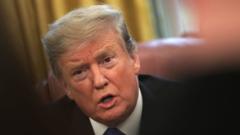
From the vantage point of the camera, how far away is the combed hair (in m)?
1.25

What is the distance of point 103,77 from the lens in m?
1.27

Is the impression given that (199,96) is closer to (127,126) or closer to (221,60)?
(221,60)

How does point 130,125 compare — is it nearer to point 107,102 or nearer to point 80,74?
point 107,102

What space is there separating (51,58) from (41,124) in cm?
112

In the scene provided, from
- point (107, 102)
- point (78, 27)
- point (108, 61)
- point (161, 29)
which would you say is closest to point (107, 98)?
point (107, 102)

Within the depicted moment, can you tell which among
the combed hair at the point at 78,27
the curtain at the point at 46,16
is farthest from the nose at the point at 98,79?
the curtain at the point at 46,16

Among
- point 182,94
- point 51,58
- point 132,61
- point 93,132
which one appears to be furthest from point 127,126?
point 182,94

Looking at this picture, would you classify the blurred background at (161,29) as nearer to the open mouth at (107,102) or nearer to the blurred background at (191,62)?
the blurred background at (191,62)

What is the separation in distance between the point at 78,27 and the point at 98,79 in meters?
0.17

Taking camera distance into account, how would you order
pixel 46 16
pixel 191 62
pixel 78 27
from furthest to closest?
pixel 46 16 → pixel 78 27 → pixel 191 62

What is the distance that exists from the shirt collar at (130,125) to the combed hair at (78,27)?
248 millimetres

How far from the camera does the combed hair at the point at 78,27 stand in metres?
1.25

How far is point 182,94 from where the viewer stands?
0.31 meters

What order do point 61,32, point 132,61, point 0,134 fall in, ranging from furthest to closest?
point 132,61, point 61,32, point 0,134
